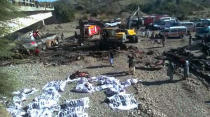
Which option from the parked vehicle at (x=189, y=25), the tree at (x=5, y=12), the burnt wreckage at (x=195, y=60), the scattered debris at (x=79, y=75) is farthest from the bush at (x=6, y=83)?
the parked vehicle at (x=189, y=25)

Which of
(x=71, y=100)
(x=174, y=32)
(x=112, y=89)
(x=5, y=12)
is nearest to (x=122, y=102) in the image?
(x=112, y=89)

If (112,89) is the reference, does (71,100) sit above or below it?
below

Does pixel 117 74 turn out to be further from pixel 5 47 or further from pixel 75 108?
pixel 5 47

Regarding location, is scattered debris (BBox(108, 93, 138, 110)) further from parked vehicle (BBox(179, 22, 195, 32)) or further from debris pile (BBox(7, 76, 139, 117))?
parked vehicle (BBox(179, 22, 195, 32))

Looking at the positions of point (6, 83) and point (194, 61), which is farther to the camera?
point (194, 61)

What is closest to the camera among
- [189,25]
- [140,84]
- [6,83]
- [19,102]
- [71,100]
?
[6,83]

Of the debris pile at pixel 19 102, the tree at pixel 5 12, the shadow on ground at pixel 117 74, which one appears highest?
the tree at pixel 5 12

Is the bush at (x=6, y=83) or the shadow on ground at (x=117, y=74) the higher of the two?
the bush at (x=6, y=83)

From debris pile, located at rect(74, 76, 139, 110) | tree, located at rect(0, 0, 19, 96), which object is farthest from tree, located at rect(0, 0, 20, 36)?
debris pile, located at rect(74, 76, 139, 110)

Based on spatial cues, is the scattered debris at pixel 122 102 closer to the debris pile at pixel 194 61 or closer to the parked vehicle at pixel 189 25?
the debris pile at pixel 194 61

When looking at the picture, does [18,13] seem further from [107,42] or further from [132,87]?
[107,42]

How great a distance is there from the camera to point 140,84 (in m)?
21.1

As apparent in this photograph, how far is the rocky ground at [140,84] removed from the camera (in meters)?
16.8

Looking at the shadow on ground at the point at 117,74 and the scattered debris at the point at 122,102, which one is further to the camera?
the shadow on ground at the point at 117,74
